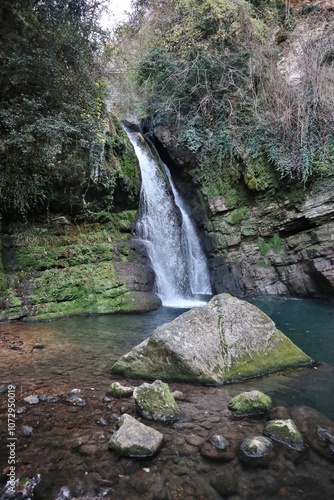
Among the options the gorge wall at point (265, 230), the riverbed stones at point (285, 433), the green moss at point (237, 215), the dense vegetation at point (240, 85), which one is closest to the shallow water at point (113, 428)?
the riverbed stones at point (285, 433)

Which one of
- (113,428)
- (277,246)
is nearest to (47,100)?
(113,428)

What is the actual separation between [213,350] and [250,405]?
0.96 metres

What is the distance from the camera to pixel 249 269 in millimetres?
10477

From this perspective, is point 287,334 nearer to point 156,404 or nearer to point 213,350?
point 213,350

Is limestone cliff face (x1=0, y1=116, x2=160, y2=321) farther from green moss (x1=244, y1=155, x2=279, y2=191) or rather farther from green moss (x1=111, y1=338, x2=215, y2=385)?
green moss (x1=111, y1=338, x2=215, y2=385)

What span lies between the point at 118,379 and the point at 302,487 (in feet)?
7.12

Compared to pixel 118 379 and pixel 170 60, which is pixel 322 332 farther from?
pixel 170 60

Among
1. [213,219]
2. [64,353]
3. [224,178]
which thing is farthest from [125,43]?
[64,353]

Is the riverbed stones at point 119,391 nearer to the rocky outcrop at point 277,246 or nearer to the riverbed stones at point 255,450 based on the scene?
the riverbed stones at point 255,450

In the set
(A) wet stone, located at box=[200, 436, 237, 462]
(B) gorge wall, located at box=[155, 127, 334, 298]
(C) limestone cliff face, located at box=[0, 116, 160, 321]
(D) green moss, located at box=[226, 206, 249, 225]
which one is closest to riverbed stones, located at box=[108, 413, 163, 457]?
(A) wet stone, located at box=[200, 436, 237, 462]

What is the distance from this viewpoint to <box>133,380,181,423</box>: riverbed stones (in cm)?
277

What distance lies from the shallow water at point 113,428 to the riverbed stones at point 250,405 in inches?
3.9

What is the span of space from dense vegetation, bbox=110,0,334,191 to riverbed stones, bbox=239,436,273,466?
8.54 meters

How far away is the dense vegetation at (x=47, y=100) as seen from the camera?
276 inches
